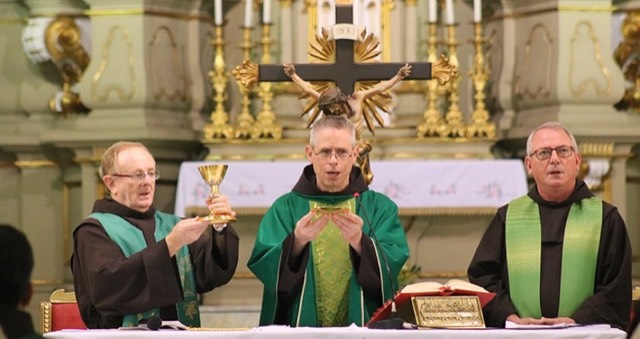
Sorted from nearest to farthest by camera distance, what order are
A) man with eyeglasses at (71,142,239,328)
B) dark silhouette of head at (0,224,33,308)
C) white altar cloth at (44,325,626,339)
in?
white altar cloth at (44,325,626,339) → man with eyeglasses at (71,142,239,328) → dark silhouette of head at (0,224,33,308)

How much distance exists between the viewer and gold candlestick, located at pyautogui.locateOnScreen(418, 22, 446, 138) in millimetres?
10976

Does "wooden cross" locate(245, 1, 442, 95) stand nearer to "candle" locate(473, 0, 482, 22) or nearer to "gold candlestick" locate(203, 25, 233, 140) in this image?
"candle" locate(473, 0, 482, 22)

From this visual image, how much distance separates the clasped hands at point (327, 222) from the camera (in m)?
6.30

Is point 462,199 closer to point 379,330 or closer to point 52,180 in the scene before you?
point 52,180

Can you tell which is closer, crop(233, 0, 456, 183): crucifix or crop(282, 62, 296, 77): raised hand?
crop(282, 62, 296, 77): raised hand

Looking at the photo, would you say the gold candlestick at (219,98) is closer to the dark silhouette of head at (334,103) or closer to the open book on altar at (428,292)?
the dark silhouette of head at (334,103)

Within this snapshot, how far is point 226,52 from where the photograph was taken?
1189cm

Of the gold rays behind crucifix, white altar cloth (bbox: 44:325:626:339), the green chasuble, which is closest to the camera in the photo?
white altar cloth (bbox: 44:325:626:339)

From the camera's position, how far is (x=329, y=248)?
23.0 ft

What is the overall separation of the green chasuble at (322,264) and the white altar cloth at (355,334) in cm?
98

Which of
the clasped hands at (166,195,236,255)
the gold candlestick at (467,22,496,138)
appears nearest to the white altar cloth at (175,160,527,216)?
the gold candlestick at (467,22,496,138)

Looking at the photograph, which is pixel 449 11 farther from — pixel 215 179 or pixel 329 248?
pixel 215 179

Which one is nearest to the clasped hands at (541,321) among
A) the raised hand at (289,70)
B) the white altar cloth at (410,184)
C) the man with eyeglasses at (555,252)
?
the man with eyeglasses at (555,252)

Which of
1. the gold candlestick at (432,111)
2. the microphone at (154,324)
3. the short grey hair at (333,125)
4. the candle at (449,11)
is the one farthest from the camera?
the gold candlestick at (432,111)
